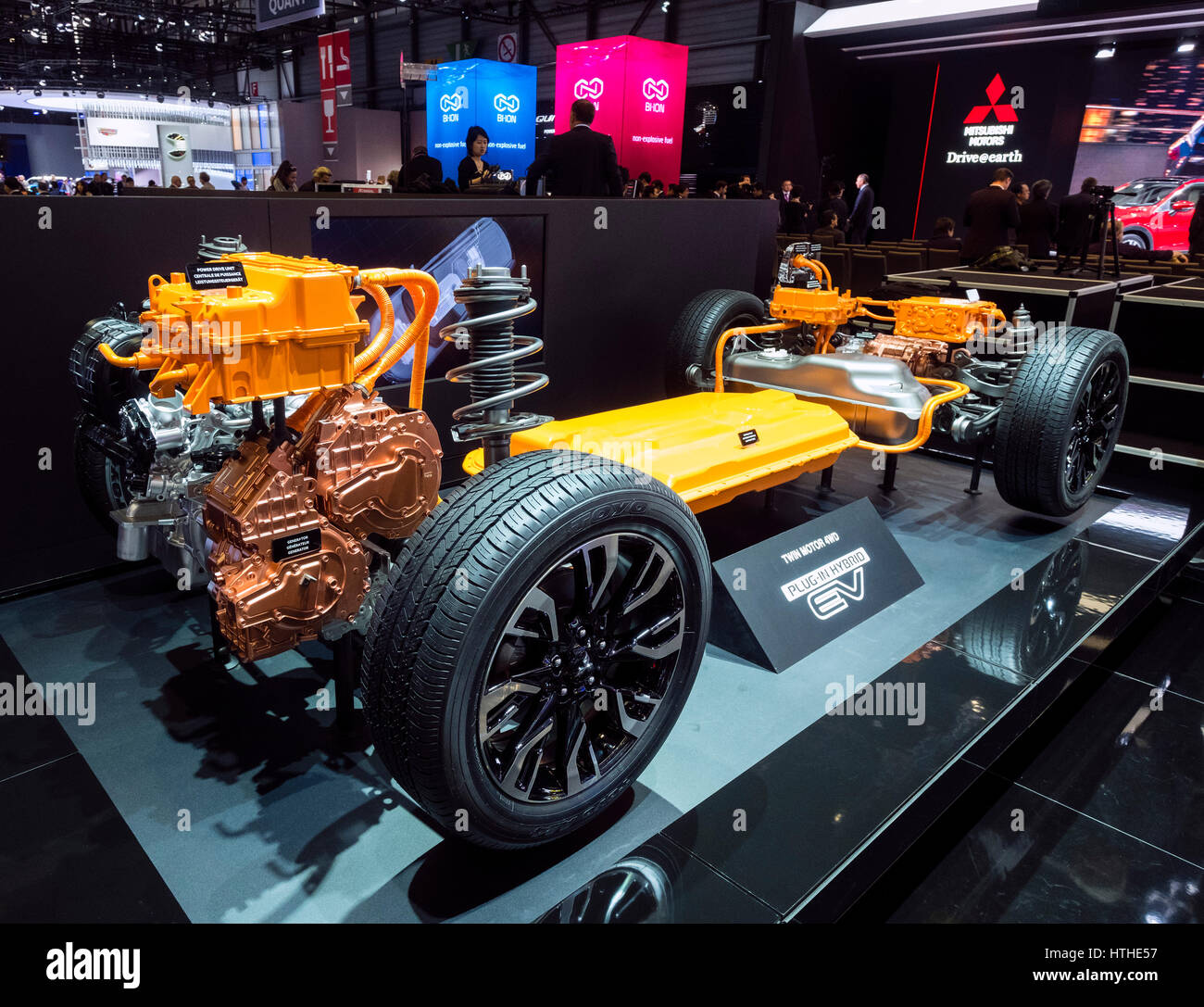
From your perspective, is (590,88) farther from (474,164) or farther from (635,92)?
(474,164)

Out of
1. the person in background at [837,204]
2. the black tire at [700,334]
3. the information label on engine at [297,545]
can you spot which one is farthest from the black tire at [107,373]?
the person in background at [837,204]

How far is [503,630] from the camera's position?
173 cm

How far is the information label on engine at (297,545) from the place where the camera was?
227 cm

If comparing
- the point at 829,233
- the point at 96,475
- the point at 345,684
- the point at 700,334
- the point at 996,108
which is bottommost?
the point at 345,684

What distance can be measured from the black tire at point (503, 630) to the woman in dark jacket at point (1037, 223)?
344 inches

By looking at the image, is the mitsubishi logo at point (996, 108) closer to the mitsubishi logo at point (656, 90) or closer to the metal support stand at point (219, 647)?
the mitsubishi logo at point (656, 90)

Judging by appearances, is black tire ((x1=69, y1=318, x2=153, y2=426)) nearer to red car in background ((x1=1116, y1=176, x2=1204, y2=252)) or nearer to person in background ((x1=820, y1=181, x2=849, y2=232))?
person in background ((x1=820, y1=181, x2=849, y2=232))

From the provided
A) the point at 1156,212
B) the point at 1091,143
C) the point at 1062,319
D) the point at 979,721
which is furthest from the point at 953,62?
the point at 979,721

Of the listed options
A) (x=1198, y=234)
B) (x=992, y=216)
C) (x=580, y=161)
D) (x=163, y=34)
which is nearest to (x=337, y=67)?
(x=580, y=161)

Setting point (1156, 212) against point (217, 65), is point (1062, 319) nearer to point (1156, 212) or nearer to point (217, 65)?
point (1156, 212)

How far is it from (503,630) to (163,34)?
2852 centimetres

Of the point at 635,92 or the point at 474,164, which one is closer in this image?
the point at 474,164

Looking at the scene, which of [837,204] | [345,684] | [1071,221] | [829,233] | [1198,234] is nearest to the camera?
[345,684]
